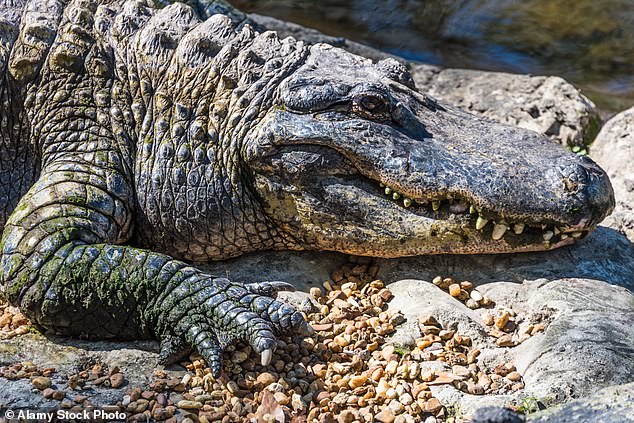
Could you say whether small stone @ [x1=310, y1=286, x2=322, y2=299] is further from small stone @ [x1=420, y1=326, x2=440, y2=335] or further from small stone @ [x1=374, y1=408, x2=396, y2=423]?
small stone @ [x1=374, y1=408, x2=396, y2=423]

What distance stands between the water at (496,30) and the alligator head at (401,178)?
6.18 meters

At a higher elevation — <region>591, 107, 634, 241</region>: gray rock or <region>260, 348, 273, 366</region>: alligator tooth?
<region>591, 107, 634, 241</region>: gray rock

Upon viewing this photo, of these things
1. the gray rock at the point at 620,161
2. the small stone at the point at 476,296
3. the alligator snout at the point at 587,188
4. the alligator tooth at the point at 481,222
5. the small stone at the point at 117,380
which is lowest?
the small stone at the point at 117,380

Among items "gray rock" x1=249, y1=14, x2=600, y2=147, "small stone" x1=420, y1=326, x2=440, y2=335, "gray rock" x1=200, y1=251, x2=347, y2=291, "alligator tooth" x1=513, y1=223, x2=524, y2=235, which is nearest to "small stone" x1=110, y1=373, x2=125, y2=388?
"gray rock" x1=200, y1=251, x2=347, y2=291

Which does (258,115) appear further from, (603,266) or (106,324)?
(603,266)

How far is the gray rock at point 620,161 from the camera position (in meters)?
5.95

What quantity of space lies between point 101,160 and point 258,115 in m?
1.01

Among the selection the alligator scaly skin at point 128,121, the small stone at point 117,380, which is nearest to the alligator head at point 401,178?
the alligator scaly skin at point 128,121

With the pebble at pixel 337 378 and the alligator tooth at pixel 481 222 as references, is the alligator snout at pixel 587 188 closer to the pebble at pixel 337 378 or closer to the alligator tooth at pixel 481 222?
the alligator tooth at pixel 481 222

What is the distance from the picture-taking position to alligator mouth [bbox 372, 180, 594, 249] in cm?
473

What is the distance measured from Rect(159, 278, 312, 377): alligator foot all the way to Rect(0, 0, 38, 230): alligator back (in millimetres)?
1594

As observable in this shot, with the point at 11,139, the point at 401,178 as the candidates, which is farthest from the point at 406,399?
the point at 11,139

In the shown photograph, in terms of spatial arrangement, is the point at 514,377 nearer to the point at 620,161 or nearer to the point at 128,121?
the point at 128,121

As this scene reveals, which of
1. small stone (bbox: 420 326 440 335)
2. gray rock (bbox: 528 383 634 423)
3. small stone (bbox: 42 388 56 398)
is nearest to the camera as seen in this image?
gray rock (bbox: 528 383 634 423)
